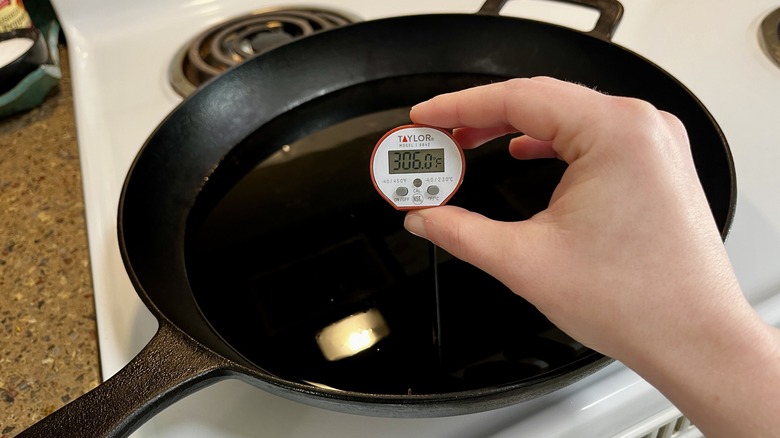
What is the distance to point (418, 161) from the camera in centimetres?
53

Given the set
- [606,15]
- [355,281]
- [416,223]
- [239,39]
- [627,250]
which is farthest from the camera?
[239,39]

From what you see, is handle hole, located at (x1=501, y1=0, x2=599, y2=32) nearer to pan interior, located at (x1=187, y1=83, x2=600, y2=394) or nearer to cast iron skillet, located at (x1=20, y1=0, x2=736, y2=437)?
cast iron skillet, located at (x1=20, y1=0, x2=736, y2=437)

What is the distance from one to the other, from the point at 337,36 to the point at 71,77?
39cm

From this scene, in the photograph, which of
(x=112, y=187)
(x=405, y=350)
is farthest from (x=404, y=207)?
(x=112, y=187)

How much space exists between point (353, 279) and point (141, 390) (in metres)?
0.26

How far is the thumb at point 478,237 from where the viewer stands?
0.42m

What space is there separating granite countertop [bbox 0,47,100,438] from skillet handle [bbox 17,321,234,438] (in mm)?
148

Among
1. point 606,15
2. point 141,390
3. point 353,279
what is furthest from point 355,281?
point 606,15

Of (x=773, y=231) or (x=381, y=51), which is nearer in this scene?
(x=773, y=231)

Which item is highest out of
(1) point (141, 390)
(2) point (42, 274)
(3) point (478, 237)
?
(3) point (478, 237)

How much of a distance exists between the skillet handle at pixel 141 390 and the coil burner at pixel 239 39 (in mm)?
468

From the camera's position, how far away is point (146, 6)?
3.12 feet

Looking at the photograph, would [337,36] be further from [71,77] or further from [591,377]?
[591,377]

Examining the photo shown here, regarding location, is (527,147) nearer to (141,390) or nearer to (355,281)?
(355,281)
